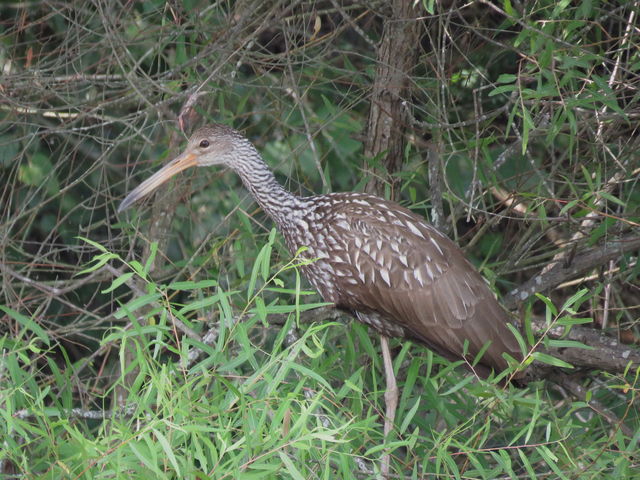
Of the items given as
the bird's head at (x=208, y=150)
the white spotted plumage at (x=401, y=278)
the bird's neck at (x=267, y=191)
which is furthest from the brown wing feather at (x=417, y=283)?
the bird's head at (x=208, y=150)

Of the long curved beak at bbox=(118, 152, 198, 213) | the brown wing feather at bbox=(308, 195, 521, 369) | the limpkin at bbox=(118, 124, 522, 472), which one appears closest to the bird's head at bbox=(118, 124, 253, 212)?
the long curved beak at bbox=(118, 152, 198, 213)

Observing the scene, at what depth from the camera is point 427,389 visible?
3.60 m

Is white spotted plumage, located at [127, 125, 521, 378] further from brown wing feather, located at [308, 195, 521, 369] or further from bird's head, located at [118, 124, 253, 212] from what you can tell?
bird's head, located at [118, 124, 253, 212]

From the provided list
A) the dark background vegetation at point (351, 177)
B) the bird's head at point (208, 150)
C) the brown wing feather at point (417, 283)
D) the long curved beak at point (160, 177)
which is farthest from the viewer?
the bird's head at point (208, 150)

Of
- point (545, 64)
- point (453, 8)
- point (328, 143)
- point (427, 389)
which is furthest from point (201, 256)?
point (545, 64)

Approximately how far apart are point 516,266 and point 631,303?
917 mm

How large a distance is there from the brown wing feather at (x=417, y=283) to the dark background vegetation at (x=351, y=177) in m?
0.16

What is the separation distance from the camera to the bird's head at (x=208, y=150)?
393cm

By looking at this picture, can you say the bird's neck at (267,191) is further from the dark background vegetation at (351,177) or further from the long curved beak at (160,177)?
the long curved beak at (160,177)

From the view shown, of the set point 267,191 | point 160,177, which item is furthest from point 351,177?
point 160,177

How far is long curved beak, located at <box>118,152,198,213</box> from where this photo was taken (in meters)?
3.78

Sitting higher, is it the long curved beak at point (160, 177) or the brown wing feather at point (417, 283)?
the long curved beak at point (160, 177)

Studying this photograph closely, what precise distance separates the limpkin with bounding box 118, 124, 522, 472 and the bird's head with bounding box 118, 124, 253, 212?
4.8 inches

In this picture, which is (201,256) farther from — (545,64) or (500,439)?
(545,64)
